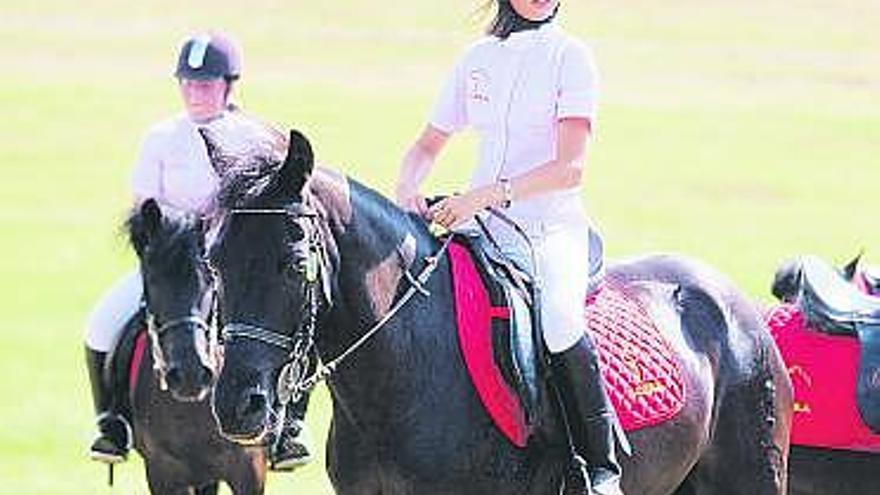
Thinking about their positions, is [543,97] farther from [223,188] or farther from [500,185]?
[223,188]

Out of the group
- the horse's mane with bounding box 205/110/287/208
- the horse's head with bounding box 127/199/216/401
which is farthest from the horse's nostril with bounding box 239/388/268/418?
the horse's head with bounding box 127/199/216/401

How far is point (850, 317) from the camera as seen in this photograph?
9914 millimetres

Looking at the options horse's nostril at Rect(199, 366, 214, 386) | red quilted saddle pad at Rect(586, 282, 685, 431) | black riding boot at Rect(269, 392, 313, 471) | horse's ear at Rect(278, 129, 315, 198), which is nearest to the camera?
horse's ear at Rect(278, 129, 315, 198)

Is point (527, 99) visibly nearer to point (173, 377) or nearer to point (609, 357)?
point (609, 357)

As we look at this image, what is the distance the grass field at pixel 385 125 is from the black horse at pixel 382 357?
2.71m

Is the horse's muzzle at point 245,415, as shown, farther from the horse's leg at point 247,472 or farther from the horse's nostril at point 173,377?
the horse's leg at point 247,472

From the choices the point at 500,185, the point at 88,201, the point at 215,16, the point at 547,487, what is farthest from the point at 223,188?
the point at 215,16

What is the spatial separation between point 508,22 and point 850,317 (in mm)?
3149

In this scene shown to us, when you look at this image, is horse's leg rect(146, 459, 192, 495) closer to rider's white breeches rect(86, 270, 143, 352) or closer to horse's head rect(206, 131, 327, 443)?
rider's white breeches rect(86, 270, 143, 352)

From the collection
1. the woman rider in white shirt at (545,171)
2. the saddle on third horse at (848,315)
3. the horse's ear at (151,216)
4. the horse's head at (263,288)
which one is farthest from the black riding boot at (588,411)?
the saddle on third horse at (848,315)

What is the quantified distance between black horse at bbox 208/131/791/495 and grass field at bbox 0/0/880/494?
2.71 meters

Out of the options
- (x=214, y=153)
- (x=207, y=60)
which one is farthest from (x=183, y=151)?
(x=214, y=153)

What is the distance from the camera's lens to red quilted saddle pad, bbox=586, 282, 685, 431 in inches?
309

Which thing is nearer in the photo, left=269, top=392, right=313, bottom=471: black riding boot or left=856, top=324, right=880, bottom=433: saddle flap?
left=269, top=392, right=313, bottom=471: black riding boot
